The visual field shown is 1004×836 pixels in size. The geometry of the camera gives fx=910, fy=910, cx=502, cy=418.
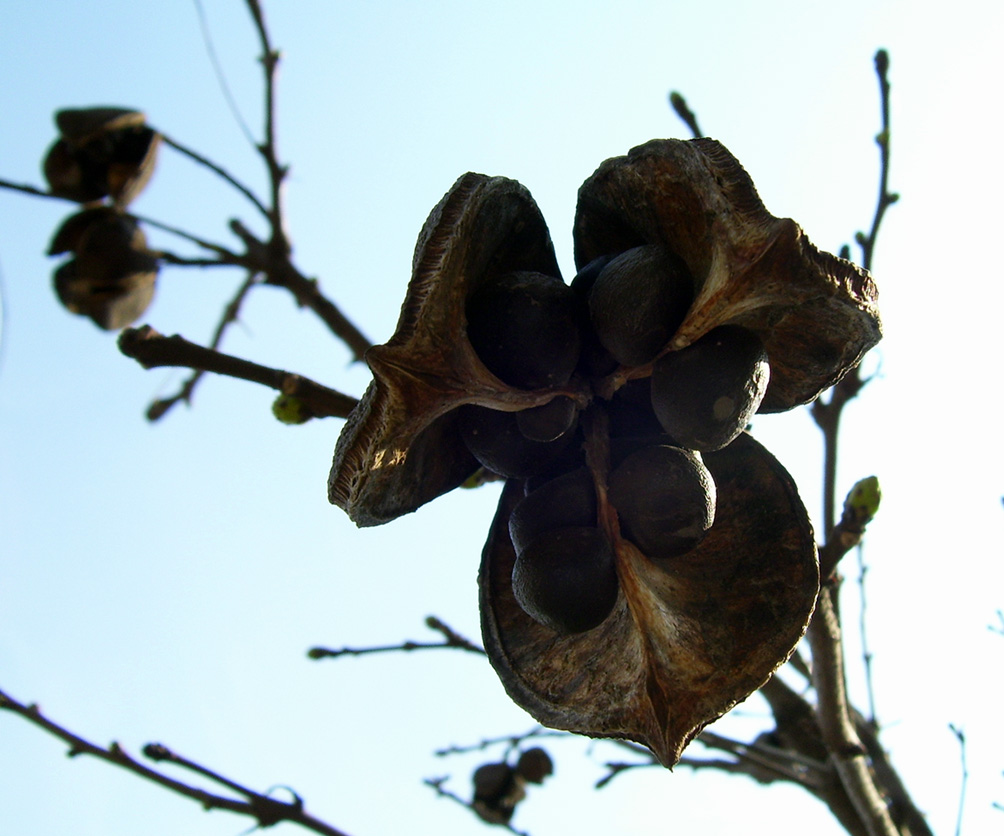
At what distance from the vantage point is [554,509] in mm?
2082

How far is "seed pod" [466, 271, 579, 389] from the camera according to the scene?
200cm

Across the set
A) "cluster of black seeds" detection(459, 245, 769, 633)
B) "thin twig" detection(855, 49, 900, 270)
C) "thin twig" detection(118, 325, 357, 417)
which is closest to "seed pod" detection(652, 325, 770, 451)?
"cluster of black seeds" detection(459, 245, 769, 633)

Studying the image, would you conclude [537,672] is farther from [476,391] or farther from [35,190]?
[35,190]

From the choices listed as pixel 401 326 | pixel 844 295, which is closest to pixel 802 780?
pixel 844 295

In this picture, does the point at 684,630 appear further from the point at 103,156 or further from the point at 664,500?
the point at 103,156

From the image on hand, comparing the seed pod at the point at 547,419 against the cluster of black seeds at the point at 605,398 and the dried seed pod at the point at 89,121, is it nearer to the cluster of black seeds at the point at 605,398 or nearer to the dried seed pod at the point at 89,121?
the cluster of black seeds at the point at 605,398

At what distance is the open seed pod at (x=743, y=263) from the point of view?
6.12ft

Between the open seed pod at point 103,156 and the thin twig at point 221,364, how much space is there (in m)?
2.00

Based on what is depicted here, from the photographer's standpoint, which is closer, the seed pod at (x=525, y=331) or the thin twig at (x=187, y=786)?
the seed pod at (x=525, y=331)

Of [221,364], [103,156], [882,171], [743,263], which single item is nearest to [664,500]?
[743,263]

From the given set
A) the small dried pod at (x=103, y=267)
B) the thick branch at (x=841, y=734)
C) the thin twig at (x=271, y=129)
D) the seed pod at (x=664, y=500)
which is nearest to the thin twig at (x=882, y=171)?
the thick branch at (x=841, y=734)

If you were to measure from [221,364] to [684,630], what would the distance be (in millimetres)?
1344

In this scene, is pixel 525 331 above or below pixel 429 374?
above

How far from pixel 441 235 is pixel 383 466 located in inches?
20.3
